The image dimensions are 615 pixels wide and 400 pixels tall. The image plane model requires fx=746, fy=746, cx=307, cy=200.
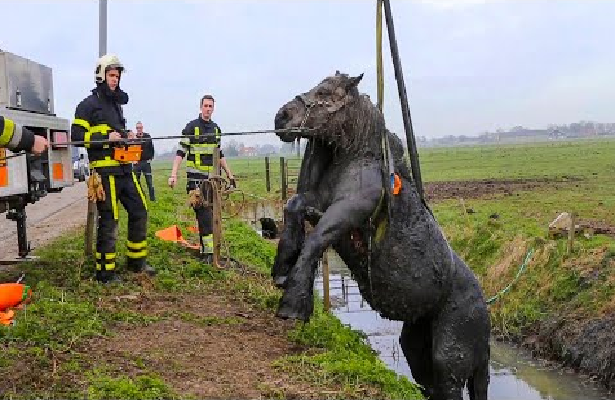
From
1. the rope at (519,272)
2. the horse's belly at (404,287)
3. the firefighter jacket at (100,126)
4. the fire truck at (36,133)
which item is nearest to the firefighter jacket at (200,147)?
the firefighter jacket at (100,126)

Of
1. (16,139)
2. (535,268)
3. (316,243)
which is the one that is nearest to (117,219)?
(16,139)

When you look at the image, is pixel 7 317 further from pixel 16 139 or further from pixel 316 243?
pixel 316 243

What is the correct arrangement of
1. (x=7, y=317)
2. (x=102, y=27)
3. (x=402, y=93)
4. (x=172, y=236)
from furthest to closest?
(x=172, y=236) < (x=102, y=27) < (x=7, y=317) < (x=402, y=93)

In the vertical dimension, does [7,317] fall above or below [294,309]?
below

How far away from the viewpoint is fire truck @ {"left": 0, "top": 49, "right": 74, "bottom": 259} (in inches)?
271

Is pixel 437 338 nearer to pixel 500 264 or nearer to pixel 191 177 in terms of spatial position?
pixel 191 177

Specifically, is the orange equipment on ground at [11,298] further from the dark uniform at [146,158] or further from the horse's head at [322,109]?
the horse's head at [322,109]

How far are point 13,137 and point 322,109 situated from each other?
249 cm

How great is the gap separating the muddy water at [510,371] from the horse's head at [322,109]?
5007mm

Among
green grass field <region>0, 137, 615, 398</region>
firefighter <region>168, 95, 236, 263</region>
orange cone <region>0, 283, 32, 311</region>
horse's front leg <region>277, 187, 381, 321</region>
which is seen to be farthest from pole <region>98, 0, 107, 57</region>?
horse's front leg <region>277, 187, 381, 321</region>

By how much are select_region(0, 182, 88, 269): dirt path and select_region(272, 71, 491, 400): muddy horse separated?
6739mm

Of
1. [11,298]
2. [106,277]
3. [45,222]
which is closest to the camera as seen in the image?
[11,298]

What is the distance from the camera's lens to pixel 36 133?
724 centimetres

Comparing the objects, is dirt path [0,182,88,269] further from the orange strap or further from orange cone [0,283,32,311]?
the orange strap
